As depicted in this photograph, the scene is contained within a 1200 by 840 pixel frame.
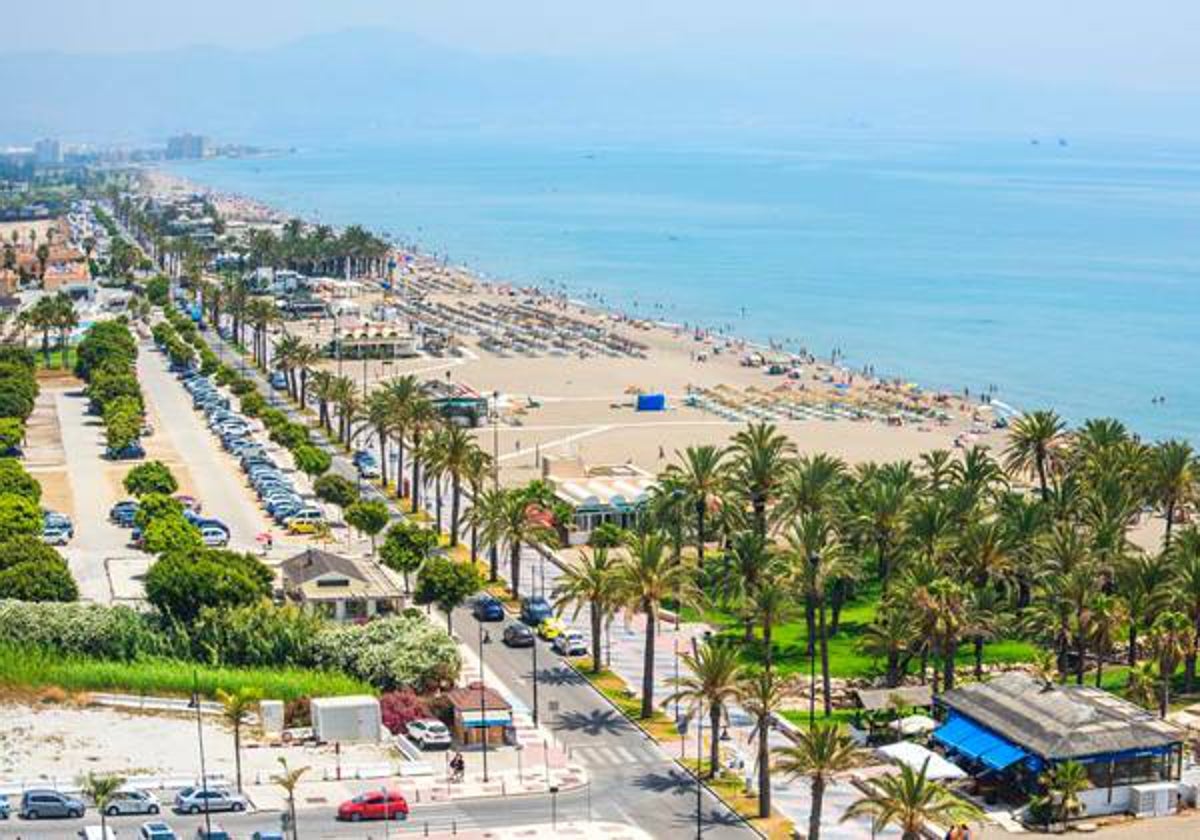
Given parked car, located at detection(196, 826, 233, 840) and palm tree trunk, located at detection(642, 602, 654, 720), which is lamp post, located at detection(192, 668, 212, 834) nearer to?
parked car, located at detection(196, 826, 233, 840)

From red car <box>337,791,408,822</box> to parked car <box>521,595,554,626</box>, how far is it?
20399 mm

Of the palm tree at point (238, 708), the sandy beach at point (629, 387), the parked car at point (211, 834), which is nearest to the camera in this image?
the parked car at point (211, 834)

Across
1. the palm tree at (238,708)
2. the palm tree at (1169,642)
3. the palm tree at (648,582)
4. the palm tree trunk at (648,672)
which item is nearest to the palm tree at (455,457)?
the palm tree at (648,582)

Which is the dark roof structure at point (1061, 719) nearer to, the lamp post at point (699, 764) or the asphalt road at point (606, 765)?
the lamp post at point (699, 764)

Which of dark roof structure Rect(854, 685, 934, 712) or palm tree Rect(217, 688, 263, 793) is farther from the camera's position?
dark roof structure Rect(854, 685, 934, 712)

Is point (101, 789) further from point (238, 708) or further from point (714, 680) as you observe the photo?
point (714, 680)

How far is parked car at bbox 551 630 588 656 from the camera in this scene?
2507 inches

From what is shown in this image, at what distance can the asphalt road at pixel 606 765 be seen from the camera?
4762cm

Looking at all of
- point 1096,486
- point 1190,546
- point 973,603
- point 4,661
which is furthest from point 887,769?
point 4,661

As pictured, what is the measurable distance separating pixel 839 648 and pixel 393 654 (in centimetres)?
1756

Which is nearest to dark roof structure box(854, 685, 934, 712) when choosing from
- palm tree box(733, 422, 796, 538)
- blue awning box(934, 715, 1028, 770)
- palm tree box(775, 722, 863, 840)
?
blue awning box(934, 715, 1028, 770)

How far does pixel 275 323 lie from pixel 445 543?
257 feet

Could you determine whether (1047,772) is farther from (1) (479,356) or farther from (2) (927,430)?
(1) (479,356)

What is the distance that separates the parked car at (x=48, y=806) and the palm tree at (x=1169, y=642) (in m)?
32.0
